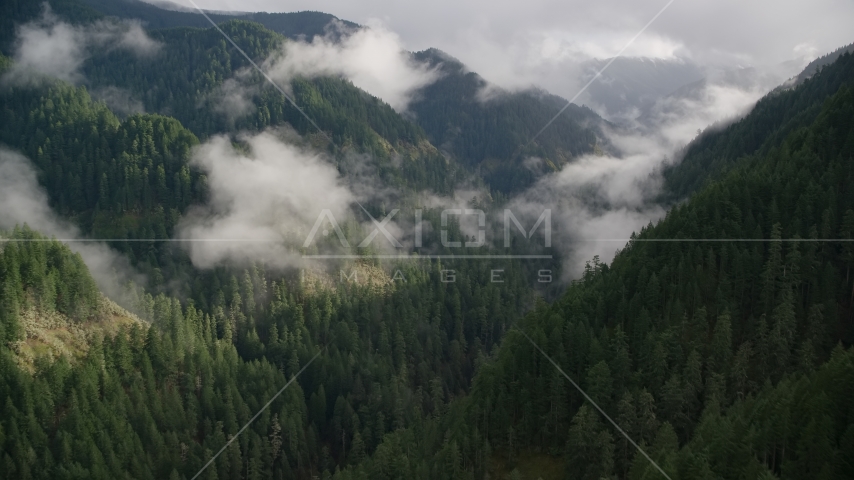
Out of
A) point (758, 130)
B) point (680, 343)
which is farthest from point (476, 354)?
point (680, 343)

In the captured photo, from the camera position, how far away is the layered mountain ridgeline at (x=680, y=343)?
64.8 metres

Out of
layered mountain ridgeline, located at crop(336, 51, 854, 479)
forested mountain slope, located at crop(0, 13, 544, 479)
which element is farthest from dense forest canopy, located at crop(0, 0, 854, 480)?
forested mountain slope, located at crop(0, 13, 544, 479)

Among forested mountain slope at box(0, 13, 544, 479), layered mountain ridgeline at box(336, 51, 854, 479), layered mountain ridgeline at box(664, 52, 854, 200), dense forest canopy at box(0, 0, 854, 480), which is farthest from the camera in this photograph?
layered mountain ridgeline at box(664, 52, 854, 200)

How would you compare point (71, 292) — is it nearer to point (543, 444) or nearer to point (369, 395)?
point (369, 395)

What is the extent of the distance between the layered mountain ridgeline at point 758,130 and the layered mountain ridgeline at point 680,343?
3929cm

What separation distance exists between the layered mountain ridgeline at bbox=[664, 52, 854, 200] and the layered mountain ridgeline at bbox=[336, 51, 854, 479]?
3929 centimetres

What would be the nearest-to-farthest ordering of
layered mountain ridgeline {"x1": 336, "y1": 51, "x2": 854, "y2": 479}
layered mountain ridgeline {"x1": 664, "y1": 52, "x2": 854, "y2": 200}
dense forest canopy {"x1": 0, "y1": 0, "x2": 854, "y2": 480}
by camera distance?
layered mountain ridgeline {"x1": 336, "y1": 51, "x2": 854, "y2": 479}, dense forest canopy {"x1": 0, "y1": 0, "x2": 854, "y2": 480}, layered mountain ridgeline {"x1": 664, "y1": 52, "x2": 854, "y2": 200}

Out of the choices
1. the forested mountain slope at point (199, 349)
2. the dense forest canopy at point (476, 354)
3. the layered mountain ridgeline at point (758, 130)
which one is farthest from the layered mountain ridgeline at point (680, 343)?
the layered mountain ridgeline at point (758, 130)

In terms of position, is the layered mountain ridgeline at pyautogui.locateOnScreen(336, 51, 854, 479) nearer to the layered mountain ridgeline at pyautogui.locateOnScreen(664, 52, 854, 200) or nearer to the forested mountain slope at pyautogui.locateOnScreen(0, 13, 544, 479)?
the forested mountain slope at pyautogui.locateOnScreen(0, 13, 544, 479)

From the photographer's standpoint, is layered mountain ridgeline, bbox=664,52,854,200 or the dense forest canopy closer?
the dense forest canopy

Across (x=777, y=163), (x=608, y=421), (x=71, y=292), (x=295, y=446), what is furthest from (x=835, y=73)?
(x=71, y=292)

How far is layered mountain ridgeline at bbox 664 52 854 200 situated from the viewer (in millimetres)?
128375

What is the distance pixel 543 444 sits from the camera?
7181 cm

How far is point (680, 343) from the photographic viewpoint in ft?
235
